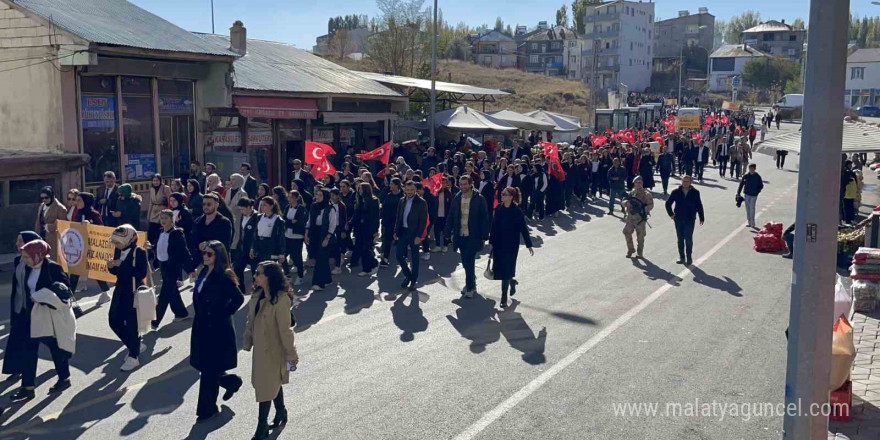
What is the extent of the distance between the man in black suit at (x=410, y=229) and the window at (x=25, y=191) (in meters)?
7.46

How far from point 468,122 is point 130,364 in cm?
2109

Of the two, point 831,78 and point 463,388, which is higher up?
point 831,78

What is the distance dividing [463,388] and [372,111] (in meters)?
21.9

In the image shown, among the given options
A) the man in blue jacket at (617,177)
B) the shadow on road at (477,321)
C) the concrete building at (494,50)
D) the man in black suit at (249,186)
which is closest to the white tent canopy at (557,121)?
the man in blue jacket at (617,177)

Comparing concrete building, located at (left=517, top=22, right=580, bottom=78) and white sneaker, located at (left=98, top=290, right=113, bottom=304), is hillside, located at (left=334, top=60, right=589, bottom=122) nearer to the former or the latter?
concrete building, located at (left=517, top=22, right=580, bottom=78)

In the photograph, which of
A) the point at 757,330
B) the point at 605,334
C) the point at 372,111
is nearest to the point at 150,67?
the point at 372,111

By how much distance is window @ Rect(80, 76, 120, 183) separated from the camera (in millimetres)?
18297

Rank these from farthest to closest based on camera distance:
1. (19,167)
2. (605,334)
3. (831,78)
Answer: (19,167) < (605,334) < (831,78)

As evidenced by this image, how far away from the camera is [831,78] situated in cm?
570

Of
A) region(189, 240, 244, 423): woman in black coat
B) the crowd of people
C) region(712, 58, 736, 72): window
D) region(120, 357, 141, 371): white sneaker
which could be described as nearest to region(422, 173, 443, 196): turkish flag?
the crowd of people

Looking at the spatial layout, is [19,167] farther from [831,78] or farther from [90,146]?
[831,78]

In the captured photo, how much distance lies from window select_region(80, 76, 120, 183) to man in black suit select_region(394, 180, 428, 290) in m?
8.34

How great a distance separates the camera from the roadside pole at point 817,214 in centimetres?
572

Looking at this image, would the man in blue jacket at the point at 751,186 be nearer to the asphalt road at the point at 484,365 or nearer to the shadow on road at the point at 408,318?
the asphalt road at the point at 484,365
